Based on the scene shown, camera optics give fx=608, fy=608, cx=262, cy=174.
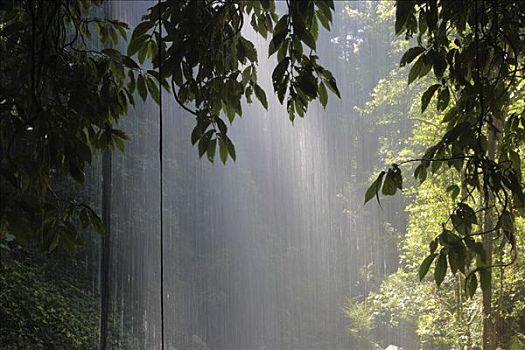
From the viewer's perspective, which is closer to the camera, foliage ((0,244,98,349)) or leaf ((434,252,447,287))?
leaf ((434,252,447,287))

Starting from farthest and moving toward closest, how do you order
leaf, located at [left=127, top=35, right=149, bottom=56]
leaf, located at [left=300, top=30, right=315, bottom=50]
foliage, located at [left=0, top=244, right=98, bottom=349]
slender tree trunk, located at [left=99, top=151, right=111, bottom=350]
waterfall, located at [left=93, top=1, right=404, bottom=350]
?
waterfall, located at [left=93, top=1, right=404, bottom=350]
slender tree trunk, located at [left=99, top=151, right=111, bottom=350]
foliage, located at [left=0, top=244, right=98, bottom=349]
leaf, located at [left=127, top=35, right=149, bottom=56]
leaf, located at [left=300, top=30, right=315, bottom=50]

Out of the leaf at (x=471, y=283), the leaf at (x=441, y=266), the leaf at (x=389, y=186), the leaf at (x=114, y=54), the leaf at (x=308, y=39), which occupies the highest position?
the leaf at (x=114, y=54)

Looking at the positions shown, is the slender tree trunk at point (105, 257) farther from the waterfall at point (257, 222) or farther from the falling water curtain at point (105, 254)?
the waterfall at point (257, 222)

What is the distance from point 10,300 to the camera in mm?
4332

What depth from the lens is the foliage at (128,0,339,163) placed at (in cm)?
68

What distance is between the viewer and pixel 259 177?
7.79 meters

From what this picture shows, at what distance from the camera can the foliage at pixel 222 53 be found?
0.68 meters

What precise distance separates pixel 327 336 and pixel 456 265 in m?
6.34

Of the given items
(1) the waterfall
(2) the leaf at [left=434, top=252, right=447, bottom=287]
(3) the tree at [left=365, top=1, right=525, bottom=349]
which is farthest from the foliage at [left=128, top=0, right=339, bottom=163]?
(1) the waterfall

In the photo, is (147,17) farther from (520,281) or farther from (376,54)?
(376,54)

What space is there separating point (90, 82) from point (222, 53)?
18cm

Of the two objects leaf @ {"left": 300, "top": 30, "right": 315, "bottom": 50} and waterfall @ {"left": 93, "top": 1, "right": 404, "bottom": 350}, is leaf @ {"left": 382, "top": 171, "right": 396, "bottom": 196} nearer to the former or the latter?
leaf @ {"left": 300, "top": 30, "right": 315, "bottom": 50}

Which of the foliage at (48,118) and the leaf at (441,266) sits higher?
the foliage at (48,118)

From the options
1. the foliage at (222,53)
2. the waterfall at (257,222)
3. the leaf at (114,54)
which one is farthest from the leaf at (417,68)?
the waterfall at (257,222)
